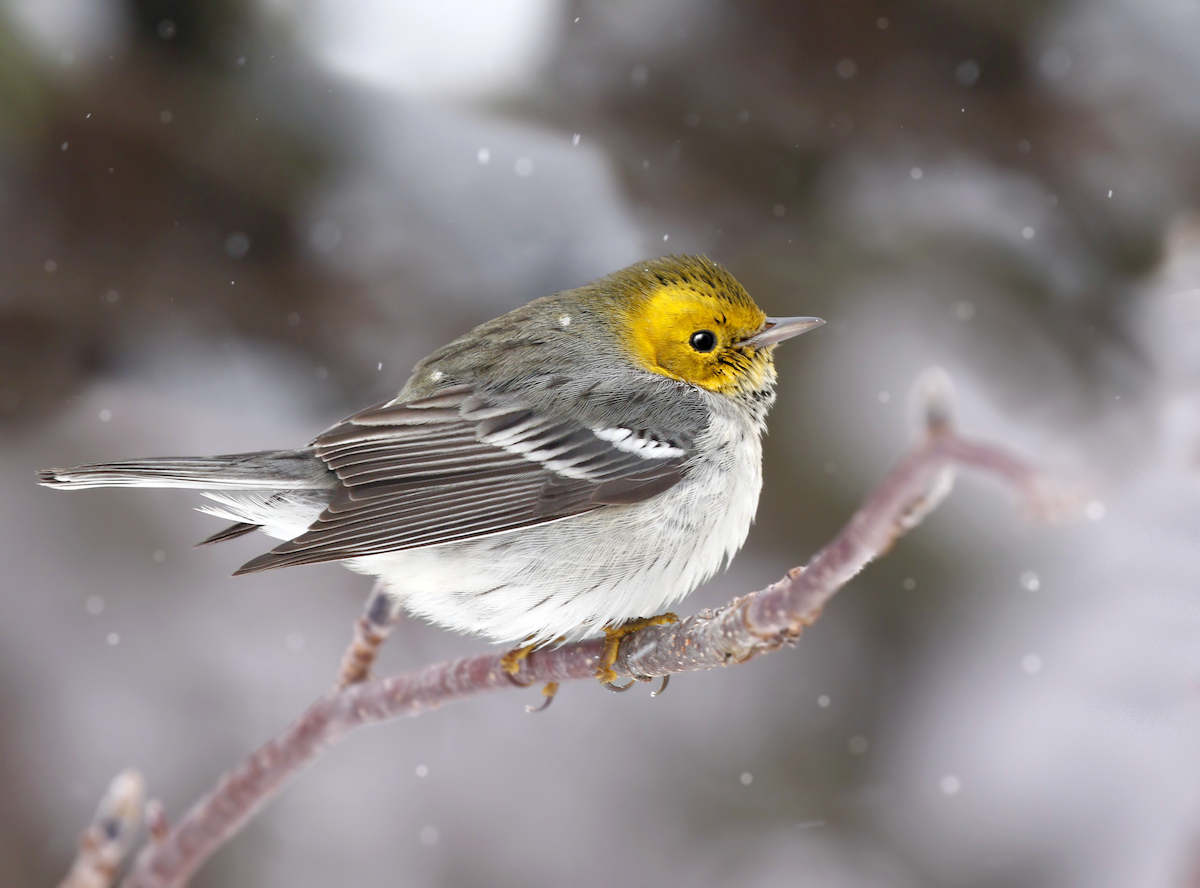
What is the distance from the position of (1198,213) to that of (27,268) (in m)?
3.54

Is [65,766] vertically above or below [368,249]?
below

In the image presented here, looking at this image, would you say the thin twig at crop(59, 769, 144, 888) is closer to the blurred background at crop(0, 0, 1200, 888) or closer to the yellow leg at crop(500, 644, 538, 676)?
the yellow leg at crop(500, 644, 538, 676)

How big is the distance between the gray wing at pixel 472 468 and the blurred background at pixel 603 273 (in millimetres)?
1077

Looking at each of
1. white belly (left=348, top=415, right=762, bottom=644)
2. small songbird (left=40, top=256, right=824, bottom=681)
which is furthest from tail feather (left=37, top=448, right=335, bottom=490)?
white belly (left=348, top=415, right=762, bottom=644)

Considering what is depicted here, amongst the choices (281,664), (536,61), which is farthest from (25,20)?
(281,664)

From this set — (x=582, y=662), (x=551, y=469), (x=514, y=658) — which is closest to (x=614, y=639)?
(x=582, y=662)

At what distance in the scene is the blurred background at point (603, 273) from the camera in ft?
9.75

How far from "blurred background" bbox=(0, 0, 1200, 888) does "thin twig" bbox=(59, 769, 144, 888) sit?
1.59 meters

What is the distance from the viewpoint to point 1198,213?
113 inches

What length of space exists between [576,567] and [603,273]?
57.0 inches

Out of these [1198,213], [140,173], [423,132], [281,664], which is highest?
[1198,213]

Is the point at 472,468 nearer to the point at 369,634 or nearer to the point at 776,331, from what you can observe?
the point at 369,634

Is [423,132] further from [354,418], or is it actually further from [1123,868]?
[1123,868]

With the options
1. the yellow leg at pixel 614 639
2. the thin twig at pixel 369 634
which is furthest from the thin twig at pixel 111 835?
the yellow leg at pixel 614 639
